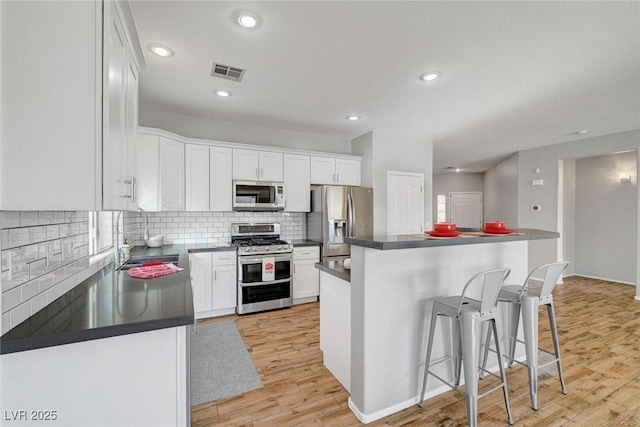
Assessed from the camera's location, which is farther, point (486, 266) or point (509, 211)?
point (509, 211)

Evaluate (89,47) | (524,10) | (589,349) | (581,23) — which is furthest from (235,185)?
(589,349)

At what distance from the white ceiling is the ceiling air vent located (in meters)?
0.07

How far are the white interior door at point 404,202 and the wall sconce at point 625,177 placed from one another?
4101mm

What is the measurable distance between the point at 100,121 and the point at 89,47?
263 millimetres

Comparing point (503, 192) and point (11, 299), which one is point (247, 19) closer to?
point (11, 299)

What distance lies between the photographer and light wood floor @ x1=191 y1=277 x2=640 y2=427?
1866mm

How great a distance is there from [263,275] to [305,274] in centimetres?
66

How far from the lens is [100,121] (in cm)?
106

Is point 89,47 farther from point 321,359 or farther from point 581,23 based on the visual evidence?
point 581,23

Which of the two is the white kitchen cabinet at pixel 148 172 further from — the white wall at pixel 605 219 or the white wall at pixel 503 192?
the white wall at pixel 605 219

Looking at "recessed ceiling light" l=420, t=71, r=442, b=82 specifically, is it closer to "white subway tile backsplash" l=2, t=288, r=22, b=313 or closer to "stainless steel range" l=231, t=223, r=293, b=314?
"stainless steel range" l=231, t=223, r=293, b=314

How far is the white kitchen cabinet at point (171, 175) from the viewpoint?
3.41 meters

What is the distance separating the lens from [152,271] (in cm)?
197

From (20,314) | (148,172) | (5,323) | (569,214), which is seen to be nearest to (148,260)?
(148,172)
